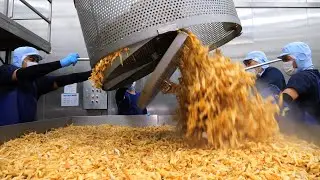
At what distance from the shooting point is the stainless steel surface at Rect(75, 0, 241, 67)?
1.45 meters

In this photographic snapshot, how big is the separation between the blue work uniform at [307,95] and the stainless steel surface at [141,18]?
95 centimetres

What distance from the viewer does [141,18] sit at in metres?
1.46

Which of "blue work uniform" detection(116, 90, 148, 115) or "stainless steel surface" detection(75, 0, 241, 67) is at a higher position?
"stainless steel surface" detection(75, 0, 241, 67)

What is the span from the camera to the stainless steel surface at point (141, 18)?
1.45 m

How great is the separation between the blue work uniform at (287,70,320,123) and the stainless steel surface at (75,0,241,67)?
3.12 ft

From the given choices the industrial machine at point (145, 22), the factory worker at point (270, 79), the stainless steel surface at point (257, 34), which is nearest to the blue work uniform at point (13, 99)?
the industrial machine at point (145, 22)

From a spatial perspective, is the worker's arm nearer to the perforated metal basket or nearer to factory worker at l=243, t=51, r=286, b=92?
the perforated metal basket

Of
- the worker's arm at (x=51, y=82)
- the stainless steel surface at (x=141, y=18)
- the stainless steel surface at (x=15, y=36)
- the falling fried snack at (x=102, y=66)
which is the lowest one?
the falling fried snack at (x=102, y=66)

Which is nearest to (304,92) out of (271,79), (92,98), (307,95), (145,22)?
(307,95)

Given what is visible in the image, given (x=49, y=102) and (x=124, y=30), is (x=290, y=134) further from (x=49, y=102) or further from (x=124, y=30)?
(x=49, y=102)

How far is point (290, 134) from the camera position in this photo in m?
2.14

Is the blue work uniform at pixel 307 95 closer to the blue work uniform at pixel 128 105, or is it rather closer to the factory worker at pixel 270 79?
the factory worker at pixel 270 79

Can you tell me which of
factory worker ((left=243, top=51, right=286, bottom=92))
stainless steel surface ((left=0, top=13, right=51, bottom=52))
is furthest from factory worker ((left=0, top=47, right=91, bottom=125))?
factory worker ((left=243, top=51, right=286, bottom=92))

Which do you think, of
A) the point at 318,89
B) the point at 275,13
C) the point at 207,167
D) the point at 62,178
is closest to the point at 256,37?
the point at 275,13
